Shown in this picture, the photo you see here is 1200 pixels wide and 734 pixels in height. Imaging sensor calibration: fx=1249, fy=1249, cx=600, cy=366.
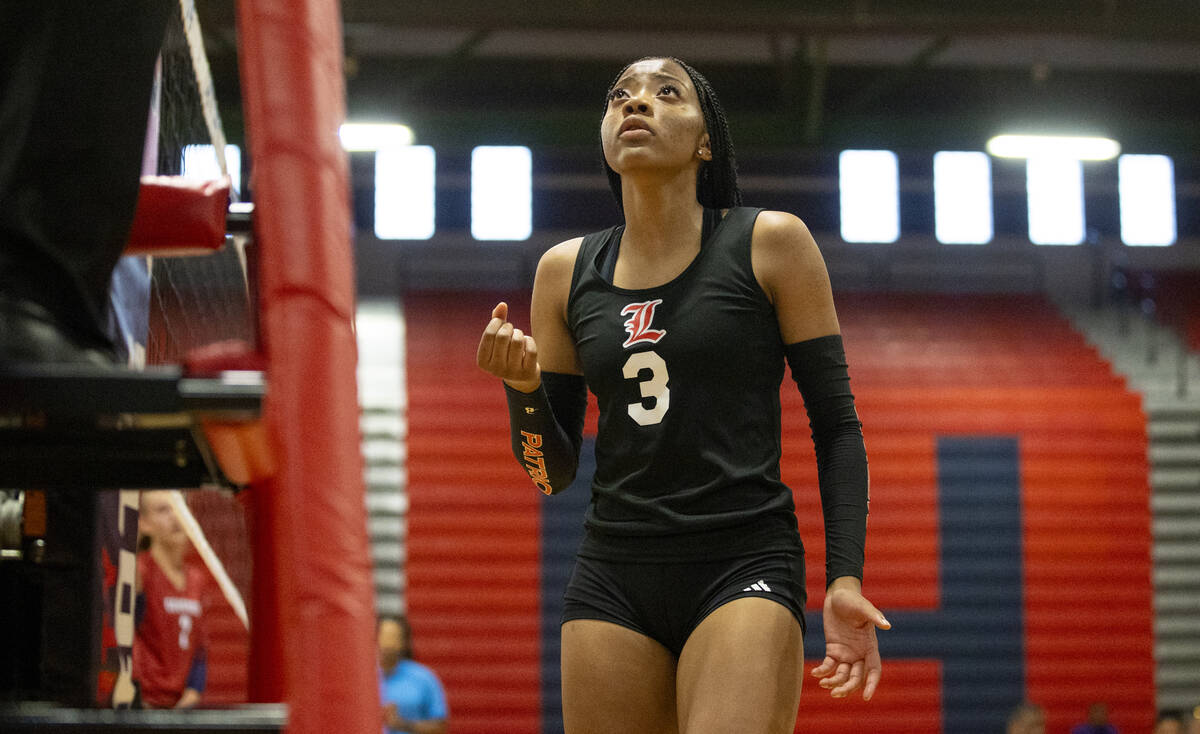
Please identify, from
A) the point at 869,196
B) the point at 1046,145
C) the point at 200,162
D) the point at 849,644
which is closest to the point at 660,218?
the point at 849,644

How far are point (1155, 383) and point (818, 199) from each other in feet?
12.2

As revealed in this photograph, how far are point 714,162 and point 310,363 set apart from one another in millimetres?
1249

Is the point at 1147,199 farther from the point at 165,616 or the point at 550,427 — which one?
the point at 550,427

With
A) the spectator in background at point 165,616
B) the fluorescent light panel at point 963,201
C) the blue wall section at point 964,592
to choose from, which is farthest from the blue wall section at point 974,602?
the spectator in background at point 165,616

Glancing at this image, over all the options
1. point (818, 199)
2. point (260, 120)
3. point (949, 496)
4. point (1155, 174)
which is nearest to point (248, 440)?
point (260, 120)

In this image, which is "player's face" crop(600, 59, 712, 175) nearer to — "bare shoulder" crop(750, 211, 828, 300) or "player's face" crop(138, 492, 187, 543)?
"bare shoulder" crop(750, 211, 828, 300)

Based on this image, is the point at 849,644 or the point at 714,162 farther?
the point at 714,162

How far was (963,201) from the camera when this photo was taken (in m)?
13.1

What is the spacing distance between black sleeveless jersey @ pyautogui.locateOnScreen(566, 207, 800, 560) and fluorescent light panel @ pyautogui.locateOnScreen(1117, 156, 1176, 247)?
12.4 m

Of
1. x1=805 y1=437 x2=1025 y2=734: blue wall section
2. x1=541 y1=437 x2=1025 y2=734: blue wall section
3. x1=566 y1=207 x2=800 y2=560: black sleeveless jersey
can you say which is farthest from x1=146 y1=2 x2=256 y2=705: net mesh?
x1=805 y1=437 x2=1025 y2=734: blue wall section

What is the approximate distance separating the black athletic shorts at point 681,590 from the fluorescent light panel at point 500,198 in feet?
36.2

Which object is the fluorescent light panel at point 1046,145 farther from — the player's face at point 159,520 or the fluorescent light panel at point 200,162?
the fluorescent light panel at point 200,162


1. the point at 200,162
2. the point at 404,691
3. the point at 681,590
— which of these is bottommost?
the point at 404,691

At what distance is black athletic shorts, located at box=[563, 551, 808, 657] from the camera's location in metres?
1.73
